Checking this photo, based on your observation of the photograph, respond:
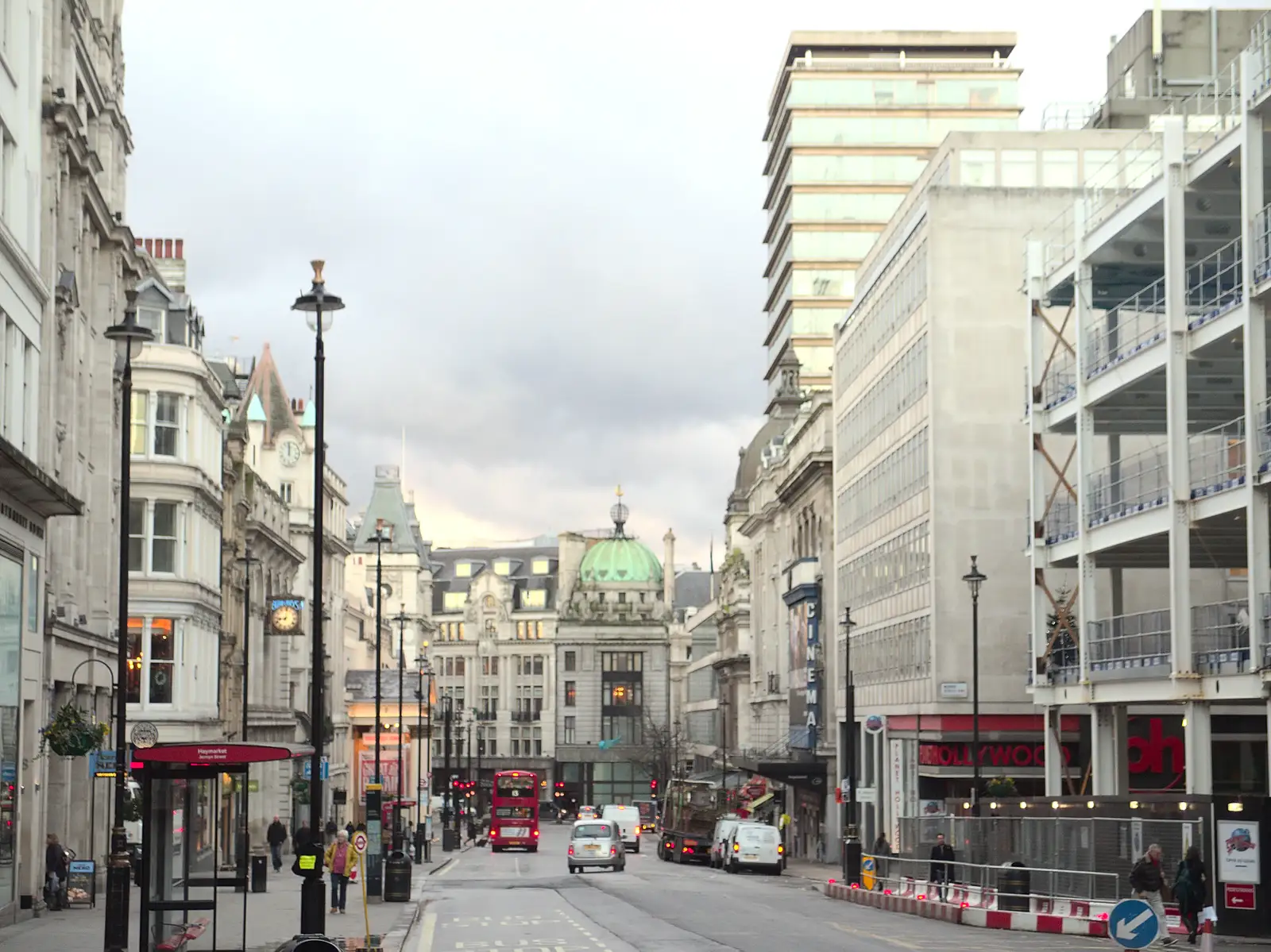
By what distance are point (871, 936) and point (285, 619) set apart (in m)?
47.3

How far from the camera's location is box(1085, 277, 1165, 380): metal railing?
1648 inches

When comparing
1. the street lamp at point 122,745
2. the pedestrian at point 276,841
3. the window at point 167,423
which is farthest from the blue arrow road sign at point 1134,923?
the pedestrian at point 276,841

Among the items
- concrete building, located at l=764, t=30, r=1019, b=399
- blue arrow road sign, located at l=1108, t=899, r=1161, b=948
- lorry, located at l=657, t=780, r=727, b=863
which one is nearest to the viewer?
blue arrow road sign, located at l=1108, t=899, r=1161, b=948

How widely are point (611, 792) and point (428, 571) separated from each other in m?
28.1

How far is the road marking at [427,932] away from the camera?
29984 mm

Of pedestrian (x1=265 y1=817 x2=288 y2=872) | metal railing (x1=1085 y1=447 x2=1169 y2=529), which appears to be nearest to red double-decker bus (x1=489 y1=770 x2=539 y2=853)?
pedestrian (x1=265 y1=817 x2=288 y2=872)

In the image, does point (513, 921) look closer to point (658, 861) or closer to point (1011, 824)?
point (1011, 824)

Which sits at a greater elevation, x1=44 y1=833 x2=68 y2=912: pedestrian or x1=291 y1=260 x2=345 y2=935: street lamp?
x1=291 y1=260 x2=345 y2=935: street lamp

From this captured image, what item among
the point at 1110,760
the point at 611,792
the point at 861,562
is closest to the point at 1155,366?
the point at 1110,760

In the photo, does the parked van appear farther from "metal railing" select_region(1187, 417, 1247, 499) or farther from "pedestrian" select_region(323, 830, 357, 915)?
"pedestrian" select_region(323, 830, 357, 915)

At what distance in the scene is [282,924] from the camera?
3481 centimetres

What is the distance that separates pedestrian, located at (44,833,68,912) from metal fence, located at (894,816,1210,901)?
60.4 feet

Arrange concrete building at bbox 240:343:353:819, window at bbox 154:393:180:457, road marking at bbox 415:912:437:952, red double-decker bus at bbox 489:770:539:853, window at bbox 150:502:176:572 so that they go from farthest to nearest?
red double-decker bus at bbox 489:770:539:853, concrete building at bbox 240:343:353:819, window at bbox 150:502:176:572, window at bbox 154:393:180:457, road marking at bbox 415:912:437:952

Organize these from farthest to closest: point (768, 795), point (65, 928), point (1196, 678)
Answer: point (768, 795) → point (1196, 678) → point (65, 928)
